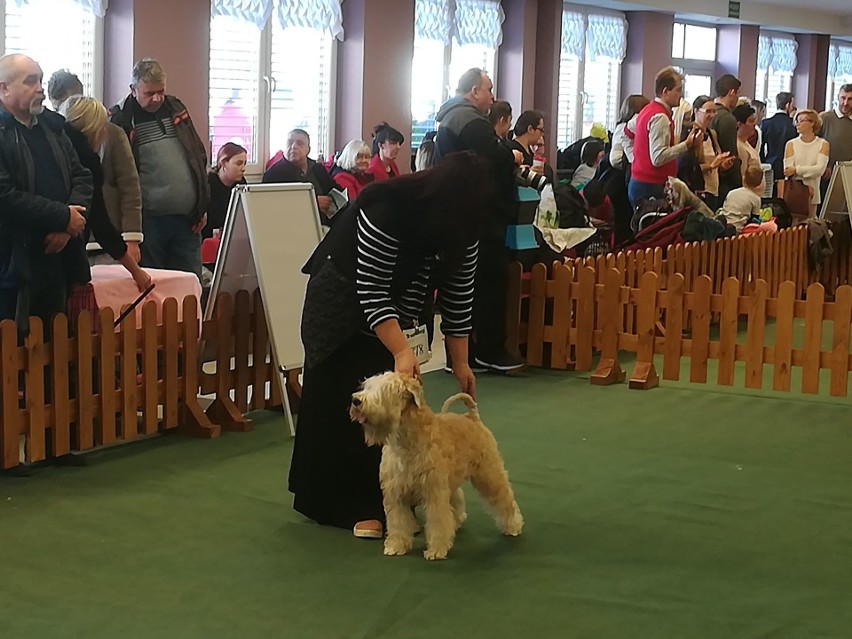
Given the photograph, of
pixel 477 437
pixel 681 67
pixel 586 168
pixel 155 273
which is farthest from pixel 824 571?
pixel 681 67

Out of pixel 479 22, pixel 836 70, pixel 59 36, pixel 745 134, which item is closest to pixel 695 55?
pixel 836 70

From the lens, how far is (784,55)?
17594 millimetres

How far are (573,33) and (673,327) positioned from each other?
8048 mm

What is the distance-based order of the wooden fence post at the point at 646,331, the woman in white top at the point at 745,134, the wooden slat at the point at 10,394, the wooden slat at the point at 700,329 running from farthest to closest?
1. the woman in white top at the point at 745,134
2. the wooden fence post at the point at 646,331
3. the wooden slat at the point at 700,329
4. the wooden slat at the point at 10,394

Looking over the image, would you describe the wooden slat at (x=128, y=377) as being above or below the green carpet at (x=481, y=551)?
above

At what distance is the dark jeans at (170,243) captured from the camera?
5930 mm

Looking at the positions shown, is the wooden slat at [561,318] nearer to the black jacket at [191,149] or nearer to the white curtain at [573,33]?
the black jacket at [191,149]

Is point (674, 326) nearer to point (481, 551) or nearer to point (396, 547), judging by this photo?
point (481, 551)

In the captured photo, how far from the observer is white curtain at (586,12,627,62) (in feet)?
45.1

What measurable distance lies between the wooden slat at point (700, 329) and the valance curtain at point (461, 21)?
18.2 feet

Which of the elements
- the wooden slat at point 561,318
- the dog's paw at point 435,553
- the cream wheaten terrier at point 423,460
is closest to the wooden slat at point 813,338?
the wooden slat at point 561,318

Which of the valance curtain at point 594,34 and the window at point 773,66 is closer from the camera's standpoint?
the valance curtain at point 594,34

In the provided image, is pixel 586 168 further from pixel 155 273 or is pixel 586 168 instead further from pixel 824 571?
pixel 824 571

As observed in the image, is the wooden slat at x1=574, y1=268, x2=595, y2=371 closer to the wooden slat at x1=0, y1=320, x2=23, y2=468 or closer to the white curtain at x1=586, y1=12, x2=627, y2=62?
the wooden slat at x1=0, y1=320, x2=23, y2=468
